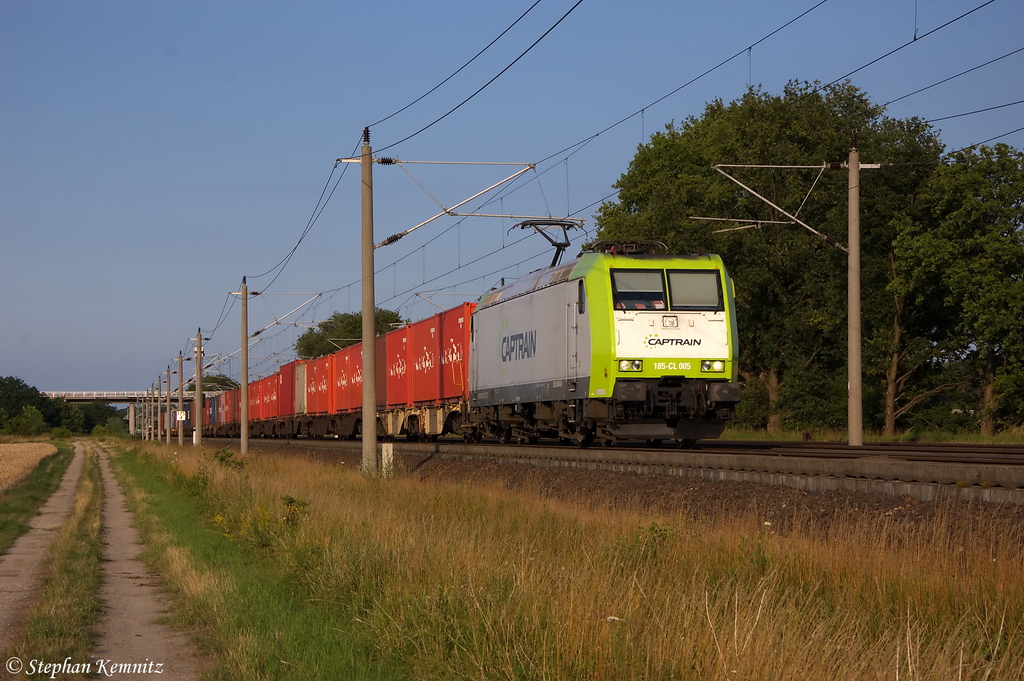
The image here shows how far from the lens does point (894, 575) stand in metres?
8.49

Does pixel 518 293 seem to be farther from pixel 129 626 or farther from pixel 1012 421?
pixel 1012 421

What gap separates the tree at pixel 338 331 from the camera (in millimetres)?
134500

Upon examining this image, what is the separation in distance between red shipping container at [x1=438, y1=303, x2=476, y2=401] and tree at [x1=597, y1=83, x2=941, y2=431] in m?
14.1

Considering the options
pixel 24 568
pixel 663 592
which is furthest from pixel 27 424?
pixel 663 592

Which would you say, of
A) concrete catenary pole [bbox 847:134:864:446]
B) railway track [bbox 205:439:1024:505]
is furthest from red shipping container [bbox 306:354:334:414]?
concrete catenary pole [bbox 847:134:864:446]

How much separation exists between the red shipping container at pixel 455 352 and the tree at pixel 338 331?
8909 centimetres

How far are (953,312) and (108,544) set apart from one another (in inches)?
1429

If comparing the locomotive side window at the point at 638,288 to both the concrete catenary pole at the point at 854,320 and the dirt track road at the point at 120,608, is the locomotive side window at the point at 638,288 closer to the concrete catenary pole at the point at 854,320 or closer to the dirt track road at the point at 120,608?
the concrete catenary pole at the point at 854,320

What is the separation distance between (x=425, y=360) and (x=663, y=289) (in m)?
16.1

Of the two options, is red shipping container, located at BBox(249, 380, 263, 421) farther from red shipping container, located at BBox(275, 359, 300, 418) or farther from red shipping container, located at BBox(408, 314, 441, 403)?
→ red shipping container, located at BBox(408, 314, 441, 403)

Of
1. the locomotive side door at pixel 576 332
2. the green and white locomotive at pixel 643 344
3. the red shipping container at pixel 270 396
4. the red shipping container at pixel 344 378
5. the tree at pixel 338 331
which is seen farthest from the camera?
the tree at pixel 338 331

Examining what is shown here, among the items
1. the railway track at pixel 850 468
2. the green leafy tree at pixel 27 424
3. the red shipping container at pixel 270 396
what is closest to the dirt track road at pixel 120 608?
the railway track at pixel 850 468

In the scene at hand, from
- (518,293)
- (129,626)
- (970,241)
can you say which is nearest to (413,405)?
(518,293)

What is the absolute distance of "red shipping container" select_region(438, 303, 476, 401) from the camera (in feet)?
104
